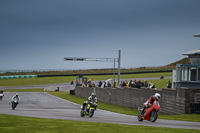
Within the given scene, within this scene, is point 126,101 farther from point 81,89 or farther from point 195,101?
point 81,89

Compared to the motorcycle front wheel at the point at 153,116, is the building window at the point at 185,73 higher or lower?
higher

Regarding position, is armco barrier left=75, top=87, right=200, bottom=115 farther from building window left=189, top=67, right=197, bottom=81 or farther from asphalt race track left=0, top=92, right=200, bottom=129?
asphalt race track left=0, top=92, right=200, bottom=129

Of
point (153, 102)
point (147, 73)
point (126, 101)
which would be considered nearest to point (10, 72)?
point (147, 73)

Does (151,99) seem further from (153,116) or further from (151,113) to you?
(153,116)

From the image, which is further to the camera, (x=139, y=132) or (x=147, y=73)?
(x=147, y=73)

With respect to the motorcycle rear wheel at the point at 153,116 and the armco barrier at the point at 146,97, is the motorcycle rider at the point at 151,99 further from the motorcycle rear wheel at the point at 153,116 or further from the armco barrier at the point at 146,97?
the armco barrier at the point at 146,97

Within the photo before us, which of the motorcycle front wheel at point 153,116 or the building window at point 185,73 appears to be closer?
the motorcycle front wheel at point 153,116

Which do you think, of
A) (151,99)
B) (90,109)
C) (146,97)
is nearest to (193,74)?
(146,97)

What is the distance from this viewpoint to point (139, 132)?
14305 mm

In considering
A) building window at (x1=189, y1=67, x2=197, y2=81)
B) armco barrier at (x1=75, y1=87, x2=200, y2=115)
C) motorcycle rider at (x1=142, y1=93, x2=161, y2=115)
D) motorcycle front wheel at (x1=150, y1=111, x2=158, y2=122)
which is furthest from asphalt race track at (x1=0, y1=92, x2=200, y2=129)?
building window at (x1=189, y1=67, x2=197, y2=81)

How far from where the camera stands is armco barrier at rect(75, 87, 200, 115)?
25.0 m

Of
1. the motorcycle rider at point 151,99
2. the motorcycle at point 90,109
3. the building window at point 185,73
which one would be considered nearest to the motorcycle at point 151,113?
the motorcycle rider at point 151,99

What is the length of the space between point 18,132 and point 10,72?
96.0m

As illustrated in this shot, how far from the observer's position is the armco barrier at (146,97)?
82.1 ft
